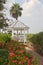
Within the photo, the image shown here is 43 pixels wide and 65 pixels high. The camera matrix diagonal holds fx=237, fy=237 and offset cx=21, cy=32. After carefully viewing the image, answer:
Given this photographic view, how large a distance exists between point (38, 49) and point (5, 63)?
12.1m

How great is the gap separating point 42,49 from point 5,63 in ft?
38.2

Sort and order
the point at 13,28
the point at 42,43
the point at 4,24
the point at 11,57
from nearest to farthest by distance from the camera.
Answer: the point at 11,57 → the point at 42,43 → the point at 4,24 → the point at 13,28

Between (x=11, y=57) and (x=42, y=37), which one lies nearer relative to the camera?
(x=11, y=57)

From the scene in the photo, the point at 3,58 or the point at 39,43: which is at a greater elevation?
the point at 39,43

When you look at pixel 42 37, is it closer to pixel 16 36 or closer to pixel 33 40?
pixel 33 40

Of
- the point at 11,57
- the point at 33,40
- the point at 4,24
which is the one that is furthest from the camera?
the point at 4,24

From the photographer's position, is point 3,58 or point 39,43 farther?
point 39,43

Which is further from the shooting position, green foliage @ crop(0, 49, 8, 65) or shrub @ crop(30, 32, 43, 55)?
shrub @ crop(30, 32, 43, 55)

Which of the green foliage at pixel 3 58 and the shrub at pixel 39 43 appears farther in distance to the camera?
the shrub at pixel 39 43

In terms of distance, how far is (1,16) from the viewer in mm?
25156

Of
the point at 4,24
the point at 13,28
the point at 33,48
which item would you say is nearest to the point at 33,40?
the point at 33,48

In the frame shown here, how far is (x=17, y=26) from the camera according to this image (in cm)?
3509

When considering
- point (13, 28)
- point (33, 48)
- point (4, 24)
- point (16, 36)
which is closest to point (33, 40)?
point (33, 48)

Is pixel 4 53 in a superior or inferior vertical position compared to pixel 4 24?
inferior
